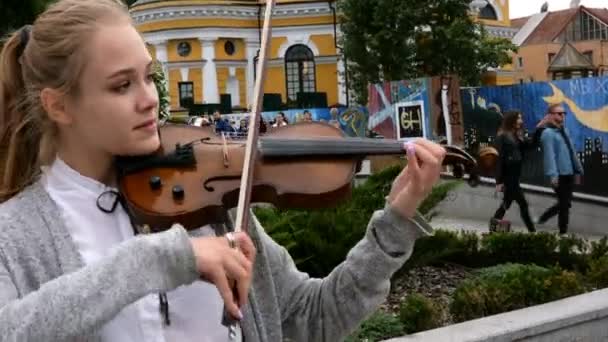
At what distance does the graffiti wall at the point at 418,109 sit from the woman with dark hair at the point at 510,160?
1674mm

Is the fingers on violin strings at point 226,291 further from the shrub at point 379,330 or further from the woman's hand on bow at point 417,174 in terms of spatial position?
the shrub at point 379,330

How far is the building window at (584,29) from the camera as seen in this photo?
6581 cm

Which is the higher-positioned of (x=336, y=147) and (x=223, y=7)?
(x=223, y=7)

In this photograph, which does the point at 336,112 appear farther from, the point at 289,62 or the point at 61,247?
the point at 61,247

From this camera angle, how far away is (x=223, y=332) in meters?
1.62

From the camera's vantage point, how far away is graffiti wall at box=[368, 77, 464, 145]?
13906 millimetres

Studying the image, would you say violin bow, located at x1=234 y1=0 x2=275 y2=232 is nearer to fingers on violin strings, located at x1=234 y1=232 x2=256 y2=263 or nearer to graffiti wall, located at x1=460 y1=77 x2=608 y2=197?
fingers on violin strings, located at x1=234 y1=232 x2=256 y2=263

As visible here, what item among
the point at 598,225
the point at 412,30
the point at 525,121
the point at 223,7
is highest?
the point at 223,7

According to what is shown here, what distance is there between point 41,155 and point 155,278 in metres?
0.44

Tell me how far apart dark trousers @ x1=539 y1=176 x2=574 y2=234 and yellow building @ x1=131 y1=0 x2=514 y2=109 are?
25.3m

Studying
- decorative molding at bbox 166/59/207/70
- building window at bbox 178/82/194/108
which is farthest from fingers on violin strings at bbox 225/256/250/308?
decorative molding at bbox 166/59/207/70

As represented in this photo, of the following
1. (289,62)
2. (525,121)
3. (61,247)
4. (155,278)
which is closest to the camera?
(155,278)

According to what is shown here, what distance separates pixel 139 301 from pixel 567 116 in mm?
10811

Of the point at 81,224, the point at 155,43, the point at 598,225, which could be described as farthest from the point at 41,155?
the point at 155,43
